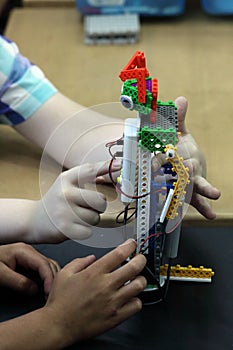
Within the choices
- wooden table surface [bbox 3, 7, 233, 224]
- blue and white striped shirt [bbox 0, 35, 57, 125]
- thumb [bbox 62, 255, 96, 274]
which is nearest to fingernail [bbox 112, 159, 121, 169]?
thumb [bbox 62, 255, 96, 274]

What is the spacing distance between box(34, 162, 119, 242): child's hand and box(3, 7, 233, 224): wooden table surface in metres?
0.16

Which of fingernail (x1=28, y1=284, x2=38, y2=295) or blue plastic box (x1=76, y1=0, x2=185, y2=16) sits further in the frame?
blue plastic box (x1=76, y1=0, x2=185, y2=16)

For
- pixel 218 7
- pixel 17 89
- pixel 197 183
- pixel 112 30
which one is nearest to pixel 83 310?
pixel 197 183

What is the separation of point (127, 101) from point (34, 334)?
0.85ft

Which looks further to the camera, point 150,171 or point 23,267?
point 23,267

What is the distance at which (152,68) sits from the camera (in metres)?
1.25

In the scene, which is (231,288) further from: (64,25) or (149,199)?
(64,25)

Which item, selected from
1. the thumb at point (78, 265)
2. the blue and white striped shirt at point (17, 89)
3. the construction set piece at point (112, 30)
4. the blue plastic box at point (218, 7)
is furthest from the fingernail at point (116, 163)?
the blue plastic box at point (218, 7)

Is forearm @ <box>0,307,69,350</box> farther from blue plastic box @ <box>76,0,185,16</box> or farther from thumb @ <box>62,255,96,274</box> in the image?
blue plastic box @ <box>76,0,185,16</box>

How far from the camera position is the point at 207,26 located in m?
1.40

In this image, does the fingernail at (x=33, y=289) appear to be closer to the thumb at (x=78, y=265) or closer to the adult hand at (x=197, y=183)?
the thumb at (x=78, y=265)

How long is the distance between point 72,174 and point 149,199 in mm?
140

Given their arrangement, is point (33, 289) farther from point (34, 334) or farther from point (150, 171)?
point (150, 171)

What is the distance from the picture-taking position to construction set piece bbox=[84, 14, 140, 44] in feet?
4.38
